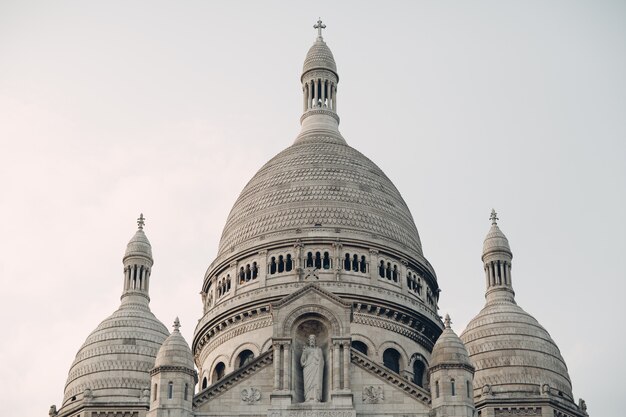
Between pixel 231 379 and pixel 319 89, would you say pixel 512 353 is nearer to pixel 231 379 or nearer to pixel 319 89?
pixel 231 379

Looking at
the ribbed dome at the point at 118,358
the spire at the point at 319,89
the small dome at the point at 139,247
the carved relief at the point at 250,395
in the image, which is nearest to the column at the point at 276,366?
the carved relief at the point at 250,395

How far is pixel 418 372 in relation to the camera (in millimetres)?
72250

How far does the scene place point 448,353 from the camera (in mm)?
57562

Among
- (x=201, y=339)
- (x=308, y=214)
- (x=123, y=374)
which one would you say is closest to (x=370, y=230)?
(x=308, y=214)

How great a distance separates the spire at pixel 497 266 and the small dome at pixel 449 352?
51.8 feet

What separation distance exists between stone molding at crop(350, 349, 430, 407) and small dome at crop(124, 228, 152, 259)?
19538mm

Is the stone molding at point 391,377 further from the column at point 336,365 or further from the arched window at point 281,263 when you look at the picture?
the arched window at point 281,263

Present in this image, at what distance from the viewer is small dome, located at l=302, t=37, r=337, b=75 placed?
86312 millimetres

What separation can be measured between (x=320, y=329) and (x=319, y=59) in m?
29.7

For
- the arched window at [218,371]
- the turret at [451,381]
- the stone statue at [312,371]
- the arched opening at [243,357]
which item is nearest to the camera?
the turret at [451,381]

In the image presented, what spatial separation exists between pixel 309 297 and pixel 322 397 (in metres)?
4.09

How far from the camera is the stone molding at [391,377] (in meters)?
57.5

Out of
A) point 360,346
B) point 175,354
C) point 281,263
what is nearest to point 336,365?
point 175,354

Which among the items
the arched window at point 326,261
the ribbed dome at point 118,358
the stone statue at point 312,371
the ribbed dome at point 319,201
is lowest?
the stone statue at point 312,371
